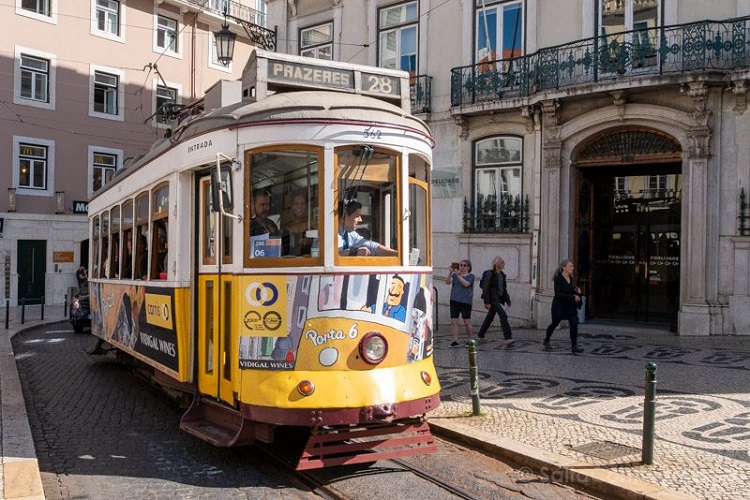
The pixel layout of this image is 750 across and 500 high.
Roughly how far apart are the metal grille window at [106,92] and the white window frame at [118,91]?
9 cm

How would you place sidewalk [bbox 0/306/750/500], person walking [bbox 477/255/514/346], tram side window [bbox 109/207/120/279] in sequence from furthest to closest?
person walking [bbox 477/255/514/346] → tram side window [bbox 109/207/120/279] → sidewalk [bbox 0/306/750/500]

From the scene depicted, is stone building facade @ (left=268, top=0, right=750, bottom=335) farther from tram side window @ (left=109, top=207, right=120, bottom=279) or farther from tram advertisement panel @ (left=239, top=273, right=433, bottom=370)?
tram advertisement panel @ (left=239, top=273, right=433, bottom=370)

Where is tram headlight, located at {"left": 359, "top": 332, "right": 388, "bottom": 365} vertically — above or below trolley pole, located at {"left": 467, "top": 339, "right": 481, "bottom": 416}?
above

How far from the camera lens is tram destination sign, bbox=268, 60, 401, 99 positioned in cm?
684

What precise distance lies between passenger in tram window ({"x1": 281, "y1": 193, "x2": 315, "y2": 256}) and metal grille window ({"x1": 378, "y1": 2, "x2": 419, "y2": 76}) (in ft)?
43.4

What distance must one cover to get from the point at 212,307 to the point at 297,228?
49.2 inches

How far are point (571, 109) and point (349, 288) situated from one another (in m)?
11.1

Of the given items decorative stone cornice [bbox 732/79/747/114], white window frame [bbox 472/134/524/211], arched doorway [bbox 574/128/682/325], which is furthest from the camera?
white window frame [bbox 472/134/524/211]

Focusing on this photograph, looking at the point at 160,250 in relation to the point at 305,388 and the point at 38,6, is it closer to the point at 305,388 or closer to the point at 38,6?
the point at 305,388

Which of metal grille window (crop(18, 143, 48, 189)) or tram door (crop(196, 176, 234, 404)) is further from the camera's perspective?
metal grille window (crop(18, 143, 48, 189))

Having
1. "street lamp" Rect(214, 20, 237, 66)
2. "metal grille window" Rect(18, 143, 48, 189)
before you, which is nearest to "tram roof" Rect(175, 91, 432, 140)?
"street lamp" Rect(214, 20, 237, 66)

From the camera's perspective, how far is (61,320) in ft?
69.4

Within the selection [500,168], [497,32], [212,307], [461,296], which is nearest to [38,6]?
[497,32]

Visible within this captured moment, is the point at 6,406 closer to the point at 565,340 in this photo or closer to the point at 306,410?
the point at 306,410
